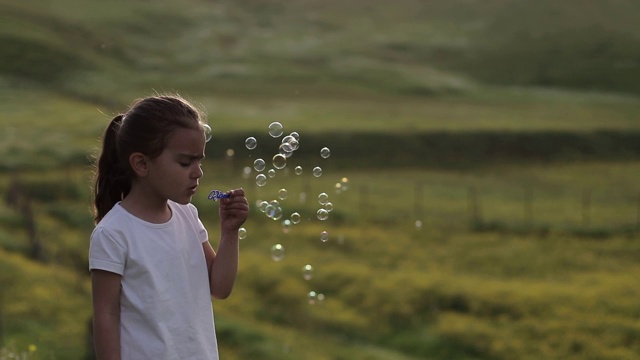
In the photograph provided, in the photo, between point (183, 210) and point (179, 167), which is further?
point (183, 210)

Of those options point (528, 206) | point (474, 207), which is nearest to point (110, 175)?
point (474, 207)

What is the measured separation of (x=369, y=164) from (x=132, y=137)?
4833cm

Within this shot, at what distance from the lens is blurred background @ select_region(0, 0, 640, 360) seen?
2330 cm

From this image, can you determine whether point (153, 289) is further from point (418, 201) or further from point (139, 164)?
point (418, 201)

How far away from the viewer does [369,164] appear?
53500 millimetres

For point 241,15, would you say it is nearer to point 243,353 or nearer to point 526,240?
point 526,240

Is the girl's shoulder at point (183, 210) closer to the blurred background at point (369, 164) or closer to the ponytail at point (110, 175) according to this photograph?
the ponytail at point (110, 175)

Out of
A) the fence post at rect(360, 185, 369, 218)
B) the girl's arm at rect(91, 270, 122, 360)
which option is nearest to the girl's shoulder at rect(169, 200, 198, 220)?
the girl's arm at rect(91, 270, 122, 360)

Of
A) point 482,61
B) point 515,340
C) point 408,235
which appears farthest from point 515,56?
point 515,340

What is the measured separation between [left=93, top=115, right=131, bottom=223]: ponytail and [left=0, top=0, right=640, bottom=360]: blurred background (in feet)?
2.29

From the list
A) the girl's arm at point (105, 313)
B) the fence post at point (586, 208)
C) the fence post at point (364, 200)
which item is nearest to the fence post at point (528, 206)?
the fence post at point (586, 208)

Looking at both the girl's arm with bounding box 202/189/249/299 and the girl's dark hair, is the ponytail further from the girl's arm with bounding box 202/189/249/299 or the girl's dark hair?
the girl's arm with bounding box 202/189/249/299

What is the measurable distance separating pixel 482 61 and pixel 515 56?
266 centimetres

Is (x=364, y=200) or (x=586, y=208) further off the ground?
(x=364, y=200)
